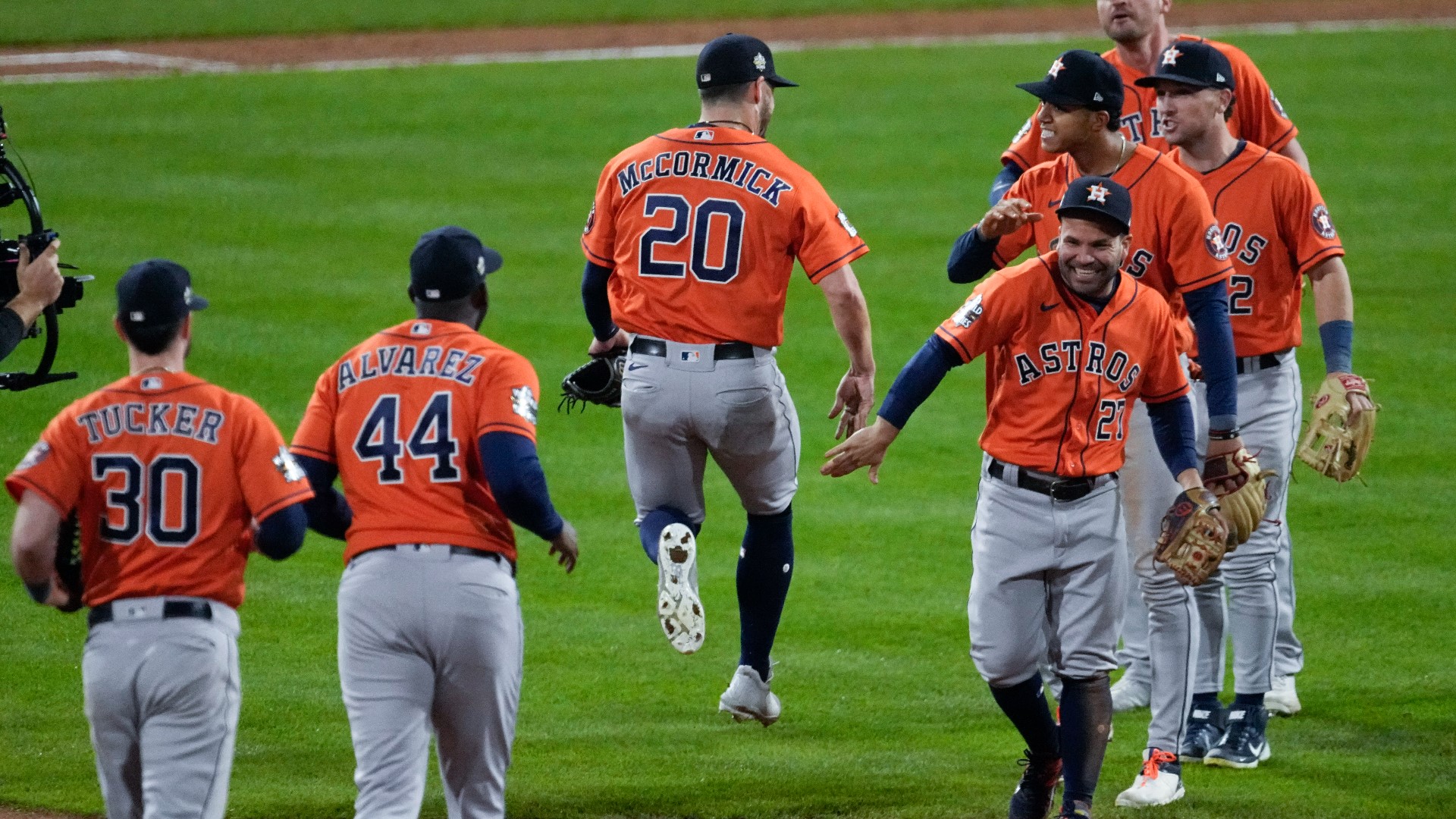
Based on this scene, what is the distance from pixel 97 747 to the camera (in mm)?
4090

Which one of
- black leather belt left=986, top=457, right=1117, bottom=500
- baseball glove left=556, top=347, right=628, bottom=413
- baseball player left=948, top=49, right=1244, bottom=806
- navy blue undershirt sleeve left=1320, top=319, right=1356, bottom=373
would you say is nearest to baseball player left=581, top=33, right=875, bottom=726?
baseball glove left=556, top=347, right=628, bottom=413

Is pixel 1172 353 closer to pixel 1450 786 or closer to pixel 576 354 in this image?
pixel 1450 786

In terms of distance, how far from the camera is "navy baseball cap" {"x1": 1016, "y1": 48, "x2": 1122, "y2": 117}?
5234mm

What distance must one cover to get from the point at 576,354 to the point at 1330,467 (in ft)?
21.1

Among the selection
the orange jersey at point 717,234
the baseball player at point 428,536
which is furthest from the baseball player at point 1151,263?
the baseball player at point 428,536

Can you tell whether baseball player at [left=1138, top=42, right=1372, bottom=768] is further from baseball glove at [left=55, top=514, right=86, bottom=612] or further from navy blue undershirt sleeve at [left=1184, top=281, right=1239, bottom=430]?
baseball glove at [left=55, top=514, right=86, bottom=612]

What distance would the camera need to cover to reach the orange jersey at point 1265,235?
230 inches

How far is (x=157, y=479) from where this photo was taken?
161 inches

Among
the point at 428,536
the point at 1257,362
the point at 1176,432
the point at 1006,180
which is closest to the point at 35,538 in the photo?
the point at 428,536

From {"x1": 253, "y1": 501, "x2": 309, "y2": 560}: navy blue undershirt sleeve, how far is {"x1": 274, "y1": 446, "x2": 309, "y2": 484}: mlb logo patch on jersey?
0.06 m

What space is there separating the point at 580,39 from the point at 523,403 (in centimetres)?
1841

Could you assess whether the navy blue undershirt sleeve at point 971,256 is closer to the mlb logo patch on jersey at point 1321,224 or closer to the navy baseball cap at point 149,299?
the mlb logo patch on jersey at point 1321,224

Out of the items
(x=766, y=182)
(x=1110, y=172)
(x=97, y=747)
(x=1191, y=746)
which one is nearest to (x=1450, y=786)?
(x=1191, y=746)

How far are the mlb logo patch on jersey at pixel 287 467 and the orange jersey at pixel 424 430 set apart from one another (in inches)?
6.0
